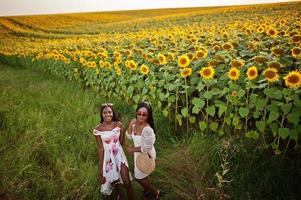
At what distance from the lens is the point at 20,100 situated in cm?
293

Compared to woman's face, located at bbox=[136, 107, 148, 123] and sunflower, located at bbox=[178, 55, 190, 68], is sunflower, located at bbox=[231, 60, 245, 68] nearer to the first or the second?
sunflower, located at bbox=[178, 55, 190, 68]

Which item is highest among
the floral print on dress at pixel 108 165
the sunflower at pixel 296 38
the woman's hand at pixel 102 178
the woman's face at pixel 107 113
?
the sunflower at pixel 296 38

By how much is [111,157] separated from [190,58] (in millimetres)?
952

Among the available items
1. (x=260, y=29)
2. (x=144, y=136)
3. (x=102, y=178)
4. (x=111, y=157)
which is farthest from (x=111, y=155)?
(x=260, y=29)

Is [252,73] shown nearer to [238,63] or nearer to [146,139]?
[238,63]

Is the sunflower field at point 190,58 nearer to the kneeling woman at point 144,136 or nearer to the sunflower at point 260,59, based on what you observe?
the sunflower at point 260,59

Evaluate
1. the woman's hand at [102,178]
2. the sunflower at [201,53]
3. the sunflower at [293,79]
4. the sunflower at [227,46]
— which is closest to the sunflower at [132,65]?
the sunflower at [201,53]

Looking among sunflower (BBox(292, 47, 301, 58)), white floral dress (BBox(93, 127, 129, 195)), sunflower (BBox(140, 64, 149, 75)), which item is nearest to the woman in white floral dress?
white floral dress (BBox(93, 127, 129, 195))

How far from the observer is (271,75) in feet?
6.91

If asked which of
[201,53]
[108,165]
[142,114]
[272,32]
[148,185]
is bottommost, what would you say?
[148,185]

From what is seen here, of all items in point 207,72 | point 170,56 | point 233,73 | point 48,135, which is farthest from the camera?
point 48,135

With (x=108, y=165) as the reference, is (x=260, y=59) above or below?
above

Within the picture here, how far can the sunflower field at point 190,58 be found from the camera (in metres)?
2.22

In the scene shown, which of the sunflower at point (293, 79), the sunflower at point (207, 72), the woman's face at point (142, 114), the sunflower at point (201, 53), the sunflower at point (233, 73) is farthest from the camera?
the sunflower at point (201, 53)
